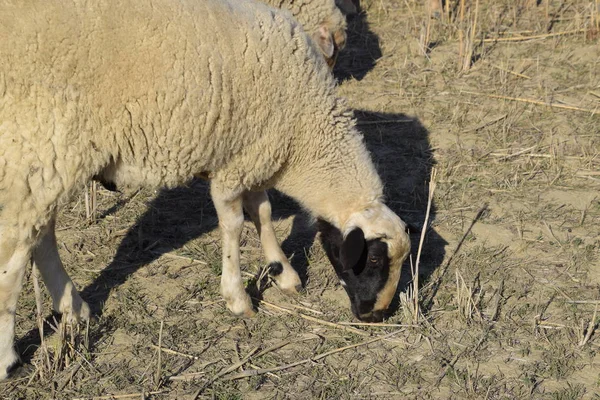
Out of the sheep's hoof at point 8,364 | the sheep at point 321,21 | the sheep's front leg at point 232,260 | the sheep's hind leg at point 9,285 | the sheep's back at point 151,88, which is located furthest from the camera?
the sheep at point 321,21

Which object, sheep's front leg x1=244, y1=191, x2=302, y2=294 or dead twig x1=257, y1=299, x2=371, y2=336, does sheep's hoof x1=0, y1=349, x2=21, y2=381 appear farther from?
sheep's front leg x1=244, y1=191, x2=302, y2=294

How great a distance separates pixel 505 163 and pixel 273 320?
9.42 feet

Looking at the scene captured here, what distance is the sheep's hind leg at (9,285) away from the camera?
166 inches

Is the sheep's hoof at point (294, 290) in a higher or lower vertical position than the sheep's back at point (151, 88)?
lower

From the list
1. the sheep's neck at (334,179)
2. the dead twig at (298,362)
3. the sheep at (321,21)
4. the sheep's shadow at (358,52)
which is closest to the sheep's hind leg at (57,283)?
the dead twig at (298,362)

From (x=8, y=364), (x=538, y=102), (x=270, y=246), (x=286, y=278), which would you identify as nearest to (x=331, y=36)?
(x=538, y=102)

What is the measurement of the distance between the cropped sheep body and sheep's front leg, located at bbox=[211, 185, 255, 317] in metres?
0.25

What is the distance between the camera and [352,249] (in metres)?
4.80

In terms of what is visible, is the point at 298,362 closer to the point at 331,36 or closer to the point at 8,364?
the point at 8,364

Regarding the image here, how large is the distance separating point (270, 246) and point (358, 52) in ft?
13.6

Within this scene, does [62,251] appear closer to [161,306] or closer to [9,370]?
[161,306]

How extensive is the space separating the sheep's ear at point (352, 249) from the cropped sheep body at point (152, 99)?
55cm

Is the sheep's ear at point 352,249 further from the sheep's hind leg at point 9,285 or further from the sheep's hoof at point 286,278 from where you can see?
the sheep's hind leg at point 9,285

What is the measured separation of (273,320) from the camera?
512cm
